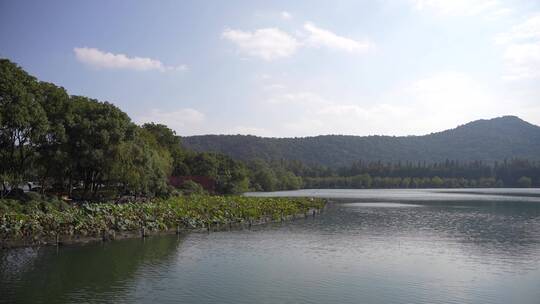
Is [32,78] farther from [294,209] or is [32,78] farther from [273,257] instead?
[294,209]

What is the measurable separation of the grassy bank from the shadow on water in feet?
5.61

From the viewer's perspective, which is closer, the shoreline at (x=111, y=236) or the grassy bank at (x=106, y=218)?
the shoreline at (x=111, y=236)

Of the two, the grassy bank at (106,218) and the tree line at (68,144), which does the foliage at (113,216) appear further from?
the tree line at (68,144)

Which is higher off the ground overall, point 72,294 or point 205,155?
point 205,155

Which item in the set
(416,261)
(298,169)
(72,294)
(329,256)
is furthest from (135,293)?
(298,169)

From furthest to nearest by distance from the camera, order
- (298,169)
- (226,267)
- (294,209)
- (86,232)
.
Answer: (298,169) → (294,209) → (86,232) → (226,267)

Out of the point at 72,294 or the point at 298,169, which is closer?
the point at 72,294

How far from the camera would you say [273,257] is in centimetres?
2869

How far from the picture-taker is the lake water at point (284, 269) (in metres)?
20.0

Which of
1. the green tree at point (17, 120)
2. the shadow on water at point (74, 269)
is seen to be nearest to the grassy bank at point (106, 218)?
the shadow on water at point (74, 269)

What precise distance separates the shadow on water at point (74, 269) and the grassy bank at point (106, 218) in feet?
5.61

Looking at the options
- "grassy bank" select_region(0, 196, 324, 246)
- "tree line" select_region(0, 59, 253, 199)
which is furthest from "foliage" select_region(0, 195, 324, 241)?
"tree line" select_region(0, 59, 253, 199)

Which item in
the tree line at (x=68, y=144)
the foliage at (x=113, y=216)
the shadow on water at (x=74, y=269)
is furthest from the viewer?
the tree line at (x=68, y=144)

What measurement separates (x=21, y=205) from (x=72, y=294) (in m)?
16.3
